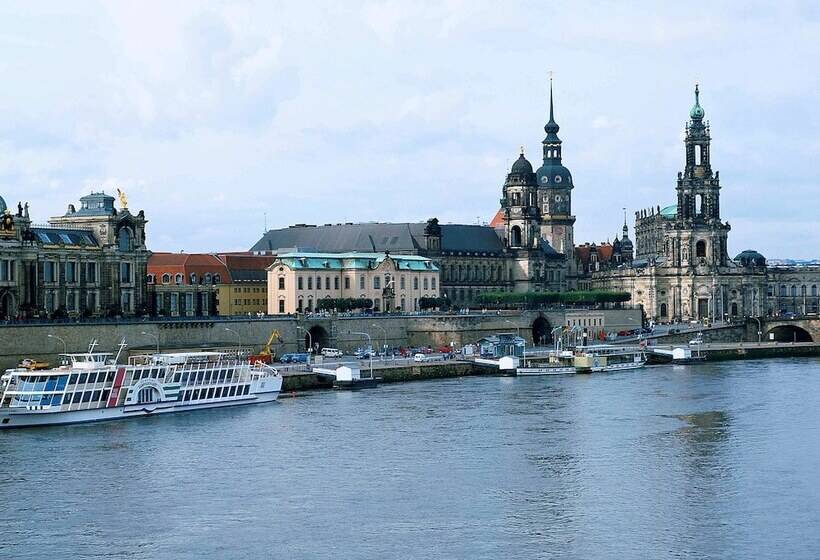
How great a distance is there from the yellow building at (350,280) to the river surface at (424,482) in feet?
141

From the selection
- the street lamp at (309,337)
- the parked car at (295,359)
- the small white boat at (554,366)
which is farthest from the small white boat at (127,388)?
the small white boat at (554,366)

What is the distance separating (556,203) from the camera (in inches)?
6713

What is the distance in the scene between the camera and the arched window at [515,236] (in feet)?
503

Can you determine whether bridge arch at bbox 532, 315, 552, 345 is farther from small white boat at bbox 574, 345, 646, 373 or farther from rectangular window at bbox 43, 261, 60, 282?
rectangular window at bbox 43, 261, 60, 282

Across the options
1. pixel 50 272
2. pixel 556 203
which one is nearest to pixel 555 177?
pixel 556 203

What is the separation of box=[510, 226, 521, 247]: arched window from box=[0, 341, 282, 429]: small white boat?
241ft

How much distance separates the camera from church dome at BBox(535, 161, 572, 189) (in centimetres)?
17038

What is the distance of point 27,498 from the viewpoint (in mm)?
50500

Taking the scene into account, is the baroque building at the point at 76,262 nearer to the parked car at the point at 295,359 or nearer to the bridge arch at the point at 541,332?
the parked car at the point at 295,359

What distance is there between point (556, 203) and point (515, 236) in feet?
59.8

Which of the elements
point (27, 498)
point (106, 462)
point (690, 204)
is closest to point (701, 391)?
point (106, 462)

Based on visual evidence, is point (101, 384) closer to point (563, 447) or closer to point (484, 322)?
point (563, 447)

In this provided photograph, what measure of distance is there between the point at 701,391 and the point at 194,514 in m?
44.9

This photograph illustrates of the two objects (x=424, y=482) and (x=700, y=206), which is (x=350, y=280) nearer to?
(x=700, y=206)
